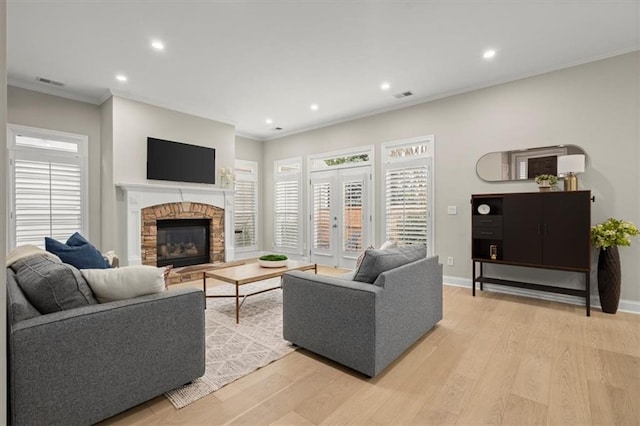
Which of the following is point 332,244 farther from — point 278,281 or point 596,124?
point 596,124

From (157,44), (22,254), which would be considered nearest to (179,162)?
(157,44)

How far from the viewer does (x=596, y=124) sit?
3539 millimetres

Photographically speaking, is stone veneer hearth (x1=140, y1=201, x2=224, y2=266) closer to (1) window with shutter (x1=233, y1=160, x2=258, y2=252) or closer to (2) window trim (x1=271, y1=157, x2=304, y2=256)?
(1) window with shutter (x1=233, y1=160, x2=258, y2=252)

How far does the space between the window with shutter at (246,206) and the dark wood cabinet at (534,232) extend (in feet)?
15.7

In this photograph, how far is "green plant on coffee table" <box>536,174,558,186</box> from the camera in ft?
11.8

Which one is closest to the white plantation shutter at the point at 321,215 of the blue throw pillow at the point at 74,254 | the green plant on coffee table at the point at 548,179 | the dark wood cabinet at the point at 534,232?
the dark wood cabinet at the point at 534,232

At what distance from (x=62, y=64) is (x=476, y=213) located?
5.59 meters

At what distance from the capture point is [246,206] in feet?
23.3

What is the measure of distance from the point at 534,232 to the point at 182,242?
5.35 metres

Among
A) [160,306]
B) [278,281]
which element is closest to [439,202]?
[278,281]

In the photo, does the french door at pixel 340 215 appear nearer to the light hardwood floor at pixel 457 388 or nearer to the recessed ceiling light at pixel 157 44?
the light hardwood floor at pixel 457 388

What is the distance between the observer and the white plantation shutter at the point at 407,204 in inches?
191

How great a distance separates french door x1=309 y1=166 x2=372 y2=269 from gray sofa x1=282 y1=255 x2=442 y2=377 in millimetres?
2953

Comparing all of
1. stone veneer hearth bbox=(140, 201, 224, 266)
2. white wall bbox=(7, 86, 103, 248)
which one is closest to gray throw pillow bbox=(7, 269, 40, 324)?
stone veneer hearth bbox=(140, 201, 224, 266)
